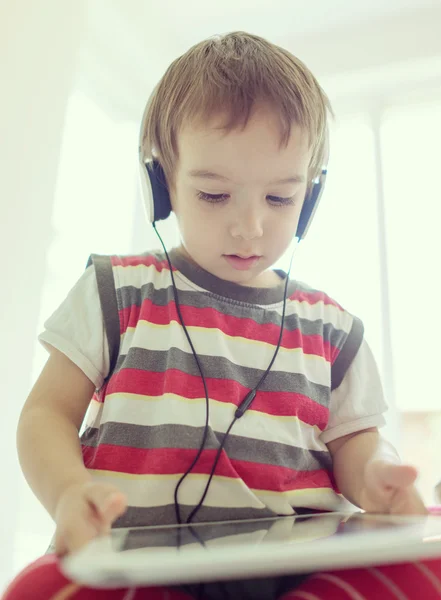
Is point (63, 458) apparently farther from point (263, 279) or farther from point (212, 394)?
point (263, 279)

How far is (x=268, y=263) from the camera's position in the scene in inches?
32.6

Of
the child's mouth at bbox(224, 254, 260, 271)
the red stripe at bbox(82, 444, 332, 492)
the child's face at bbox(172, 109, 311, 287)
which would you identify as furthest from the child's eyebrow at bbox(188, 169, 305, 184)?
the red stripe at bbox(82, 444, 332, 492)

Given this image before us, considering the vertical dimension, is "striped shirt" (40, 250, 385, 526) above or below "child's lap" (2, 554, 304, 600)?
above

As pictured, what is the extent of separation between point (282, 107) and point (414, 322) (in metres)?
1.36

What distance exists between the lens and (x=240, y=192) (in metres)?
0.75

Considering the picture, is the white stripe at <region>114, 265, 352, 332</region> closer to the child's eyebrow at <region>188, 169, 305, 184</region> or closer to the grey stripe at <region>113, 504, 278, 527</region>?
the child's eyebrow at <region>188, 169, 305, 184</region>

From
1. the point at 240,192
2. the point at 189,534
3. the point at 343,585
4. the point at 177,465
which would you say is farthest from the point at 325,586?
the point at 240,192

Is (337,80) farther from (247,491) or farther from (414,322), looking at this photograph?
(247,491)

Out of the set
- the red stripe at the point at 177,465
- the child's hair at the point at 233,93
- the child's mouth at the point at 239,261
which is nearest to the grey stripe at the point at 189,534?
the red stripe at the point at 177,465

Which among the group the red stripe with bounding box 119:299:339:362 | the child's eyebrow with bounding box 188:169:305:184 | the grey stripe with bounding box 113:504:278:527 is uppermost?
the child's eyebrow with bounding box 188:169:305:184

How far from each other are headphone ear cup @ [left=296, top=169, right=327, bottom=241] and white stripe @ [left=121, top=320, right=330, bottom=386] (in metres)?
0.18

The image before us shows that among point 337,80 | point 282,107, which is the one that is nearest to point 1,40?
point 282,107

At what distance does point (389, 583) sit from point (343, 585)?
4cm

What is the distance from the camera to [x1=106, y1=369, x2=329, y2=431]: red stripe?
731mm
